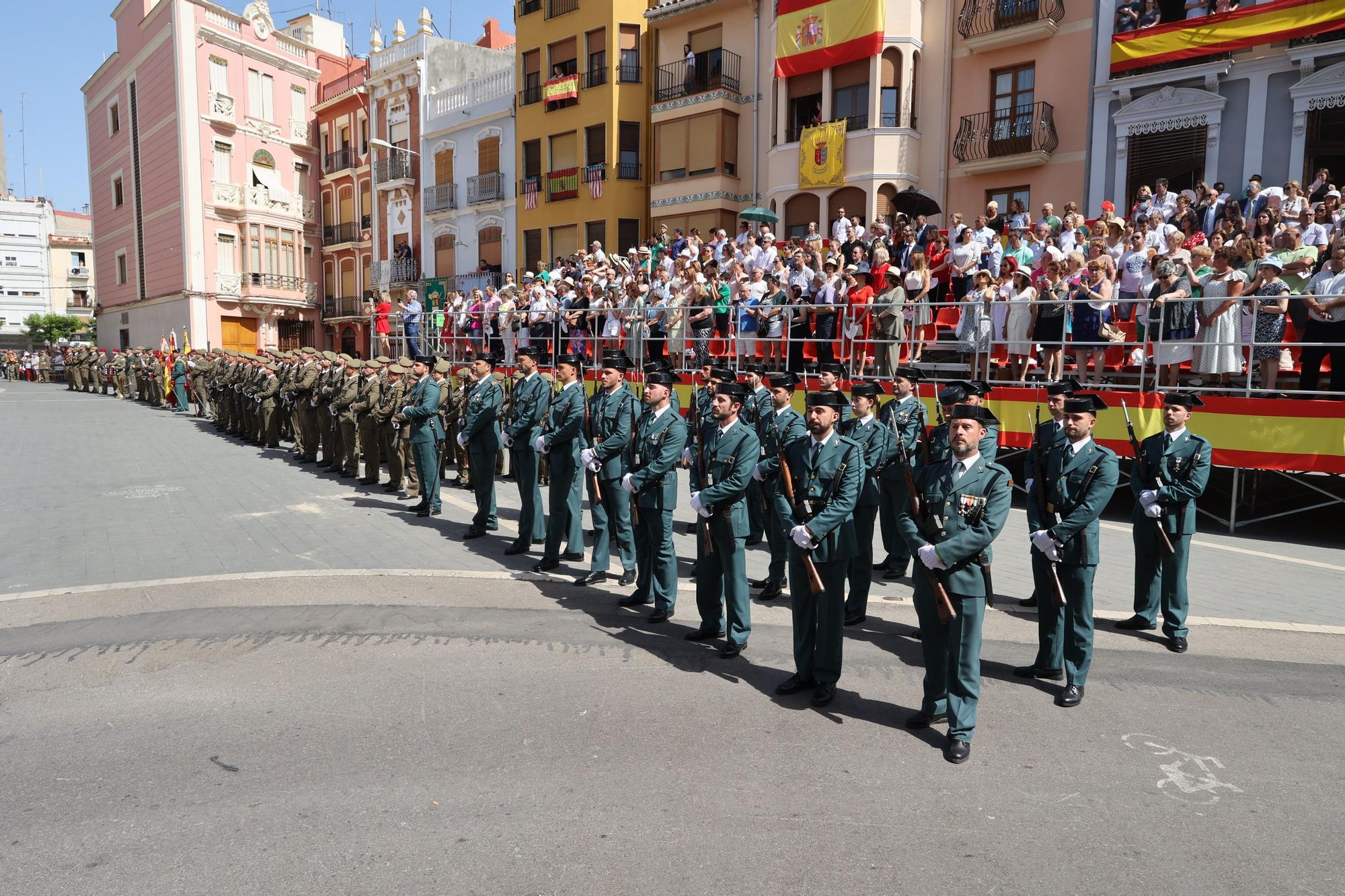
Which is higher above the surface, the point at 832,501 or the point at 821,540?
the point at 832,501

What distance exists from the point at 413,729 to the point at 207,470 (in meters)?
12.2

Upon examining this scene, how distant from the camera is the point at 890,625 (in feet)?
24.6

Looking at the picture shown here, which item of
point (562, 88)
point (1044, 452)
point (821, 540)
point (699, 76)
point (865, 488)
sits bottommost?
point (821, 540)

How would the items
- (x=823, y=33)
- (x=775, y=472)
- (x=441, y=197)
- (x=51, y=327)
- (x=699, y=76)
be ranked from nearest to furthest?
(x=775, y=472) → (x=823, y=33) → (x=699, y=76) → (x=441, y=197) → (x=51, y=327)

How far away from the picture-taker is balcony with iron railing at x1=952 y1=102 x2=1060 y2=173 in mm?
20766

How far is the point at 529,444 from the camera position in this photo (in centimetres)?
987

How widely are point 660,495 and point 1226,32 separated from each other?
58.0ft

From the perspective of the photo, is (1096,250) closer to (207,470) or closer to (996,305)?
(996,305)

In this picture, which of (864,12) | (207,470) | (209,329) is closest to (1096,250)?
(864,12)

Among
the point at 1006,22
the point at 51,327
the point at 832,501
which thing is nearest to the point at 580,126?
the point at 1006,22

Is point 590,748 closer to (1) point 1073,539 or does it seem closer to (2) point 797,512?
(2) point 797,512

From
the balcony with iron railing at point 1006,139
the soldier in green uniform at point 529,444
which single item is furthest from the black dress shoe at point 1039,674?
the balcony with iron railing at point 1006,139

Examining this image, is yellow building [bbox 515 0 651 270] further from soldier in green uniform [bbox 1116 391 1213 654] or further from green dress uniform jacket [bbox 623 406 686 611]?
soldier in green uniform [bbox 1116 391 1213 654]

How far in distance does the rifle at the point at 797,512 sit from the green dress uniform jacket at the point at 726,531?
0.37 meters
